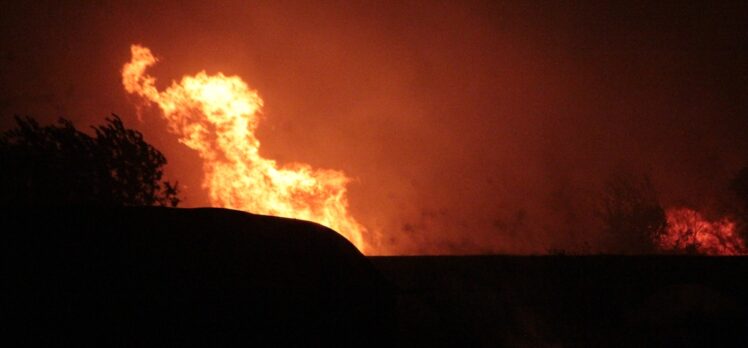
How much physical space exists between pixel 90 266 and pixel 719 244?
54.6m

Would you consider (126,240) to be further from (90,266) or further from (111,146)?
(111,146)

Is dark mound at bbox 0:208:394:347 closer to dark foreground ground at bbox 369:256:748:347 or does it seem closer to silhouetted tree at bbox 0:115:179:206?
dark foreground ground at bbox 369:256:748:347

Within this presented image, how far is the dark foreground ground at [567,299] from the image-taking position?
6.60 meters

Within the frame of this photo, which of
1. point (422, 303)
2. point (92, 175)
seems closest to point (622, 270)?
point (422, 303)

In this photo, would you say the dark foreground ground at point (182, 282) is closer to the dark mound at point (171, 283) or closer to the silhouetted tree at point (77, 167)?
the dark mound at point (171, 283)

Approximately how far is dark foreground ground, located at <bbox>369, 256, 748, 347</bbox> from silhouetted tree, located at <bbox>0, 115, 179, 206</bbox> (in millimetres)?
11453

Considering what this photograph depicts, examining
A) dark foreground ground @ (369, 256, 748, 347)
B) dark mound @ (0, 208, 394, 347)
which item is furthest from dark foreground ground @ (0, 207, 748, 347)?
dark foreground ground @ (369, 256, 748, 347)

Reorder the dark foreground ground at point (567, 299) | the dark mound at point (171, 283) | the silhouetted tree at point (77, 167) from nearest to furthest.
A: the dark mound at point (171, 283) < the dark foreground ground at point (567, 299) < the silhouetted tree at point (77, 167)

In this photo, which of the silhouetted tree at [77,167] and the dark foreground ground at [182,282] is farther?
the silhouetted tree at [77,167]

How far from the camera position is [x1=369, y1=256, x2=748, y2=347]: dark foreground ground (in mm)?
6602

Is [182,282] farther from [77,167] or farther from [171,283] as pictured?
[77,167]

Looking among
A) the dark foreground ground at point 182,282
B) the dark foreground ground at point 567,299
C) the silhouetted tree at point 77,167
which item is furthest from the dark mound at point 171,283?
the silhouetted tree at point 77,167

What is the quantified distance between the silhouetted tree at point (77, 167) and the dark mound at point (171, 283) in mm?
10890

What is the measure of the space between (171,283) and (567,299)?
8445 mm
